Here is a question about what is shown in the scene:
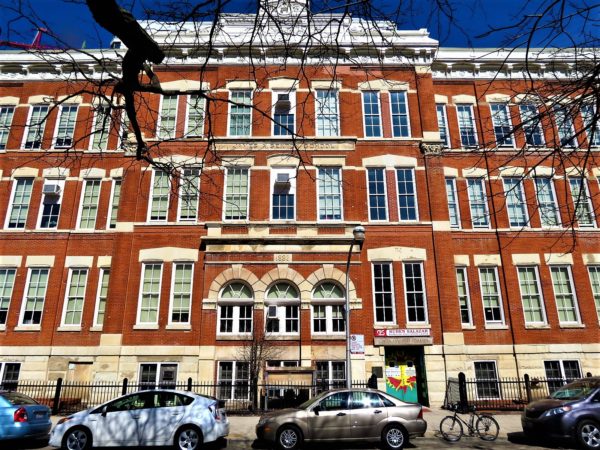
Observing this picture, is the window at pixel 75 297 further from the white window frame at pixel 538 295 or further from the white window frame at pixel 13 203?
the white window frame at pixel 538 295

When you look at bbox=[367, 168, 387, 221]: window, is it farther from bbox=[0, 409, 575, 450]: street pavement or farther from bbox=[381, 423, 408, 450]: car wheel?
bbox=[381, 423, 408, 450]: car wheel

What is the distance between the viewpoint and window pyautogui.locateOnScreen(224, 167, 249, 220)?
76.4 ft

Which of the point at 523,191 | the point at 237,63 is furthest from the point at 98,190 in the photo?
the point at 523,191

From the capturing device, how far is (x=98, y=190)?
25.0 meters

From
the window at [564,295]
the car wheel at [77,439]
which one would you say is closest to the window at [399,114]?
the window at [564,295]

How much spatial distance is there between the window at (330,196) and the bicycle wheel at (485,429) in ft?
39.1

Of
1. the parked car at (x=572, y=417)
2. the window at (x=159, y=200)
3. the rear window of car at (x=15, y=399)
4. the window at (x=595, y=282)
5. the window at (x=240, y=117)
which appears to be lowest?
the parked car at (x=572, y=417)

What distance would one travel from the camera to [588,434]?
1152 cm

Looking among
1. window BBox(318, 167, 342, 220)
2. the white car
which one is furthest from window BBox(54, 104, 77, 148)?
the white car

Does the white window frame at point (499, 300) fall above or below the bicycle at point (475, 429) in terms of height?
above

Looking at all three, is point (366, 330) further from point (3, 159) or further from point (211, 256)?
point (3, 159)

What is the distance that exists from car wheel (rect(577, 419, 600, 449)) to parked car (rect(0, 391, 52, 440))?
47.0ft

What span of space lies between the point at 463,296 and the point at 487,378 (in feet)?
13.5

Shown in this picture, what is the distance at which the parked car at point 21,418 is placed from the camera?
1141 centimetres
